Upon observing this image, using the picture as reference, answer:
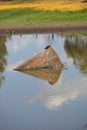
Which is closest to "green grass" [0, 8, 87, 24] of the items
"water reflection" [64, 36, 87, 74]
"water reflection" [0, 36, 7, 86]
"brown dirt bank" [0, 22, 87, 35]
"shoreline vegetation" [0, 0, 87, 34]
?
"shoreline vegetation" [0, 0, 87, 34]

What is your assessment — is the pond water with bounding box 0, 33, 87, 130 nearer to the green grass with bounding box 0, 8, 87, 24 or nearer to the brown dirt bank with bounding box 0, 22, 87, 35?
the brown dirt bank with bounding box 0, 22, 87, 35

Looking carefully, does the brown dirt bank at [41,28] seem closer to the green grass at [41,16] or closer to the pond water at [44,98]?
the green grass at [41,16]

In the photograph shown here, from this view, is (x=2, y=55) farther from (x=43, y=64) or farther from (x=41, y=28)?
(x=41, y=28)

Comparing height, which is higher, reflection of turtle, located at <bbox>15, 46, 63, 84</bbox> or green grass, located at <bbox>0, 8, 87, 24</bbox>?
reflection of turtle, located at <bbox>15, 46, 63, 84</bbox>

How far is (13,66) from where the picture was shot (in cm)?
2277

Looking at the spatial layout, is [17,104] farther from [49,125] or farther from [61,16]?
[61,16]

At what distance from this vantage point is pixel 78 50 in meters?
27.2

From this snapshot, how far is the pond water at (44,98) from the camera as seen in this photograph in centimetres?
1271

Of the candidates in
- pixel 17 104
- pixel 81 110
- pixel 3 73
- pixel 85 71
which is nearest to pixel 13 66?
pixel 3 73

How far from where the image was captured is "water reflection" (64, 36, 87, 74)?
73.0 feet

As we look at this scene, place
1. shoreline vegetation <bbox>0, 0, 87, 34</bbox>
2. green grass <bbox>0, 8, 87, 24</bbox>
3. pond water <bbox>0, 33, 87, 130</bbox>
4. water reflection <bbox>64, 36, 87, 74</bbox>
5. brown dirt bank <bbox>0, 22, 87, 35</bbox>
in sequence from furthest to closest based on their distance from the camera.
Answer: green grass <bbox>0, 8, 87, 24</bbox> → shoreline vegetation <bbox>0, 0, 87, 34</bbox> → brown dirt bank <bbox>0, 22, 87, 35</bbox> → water reflection <bbox>64, 36, 87, 74</bbox> → pond water <bbox>0, 33, 87, 130</bbox>

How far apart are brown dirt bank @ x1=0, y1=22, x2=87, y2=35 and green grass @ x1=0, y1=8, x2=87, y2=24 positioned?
129 centimetres

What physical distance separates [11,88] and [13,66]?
525 centimetres

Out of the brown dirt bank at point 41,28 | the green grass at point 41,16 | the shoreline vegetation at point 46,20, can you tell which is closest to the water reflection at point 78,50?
the brown dirt bank at point 41,28
